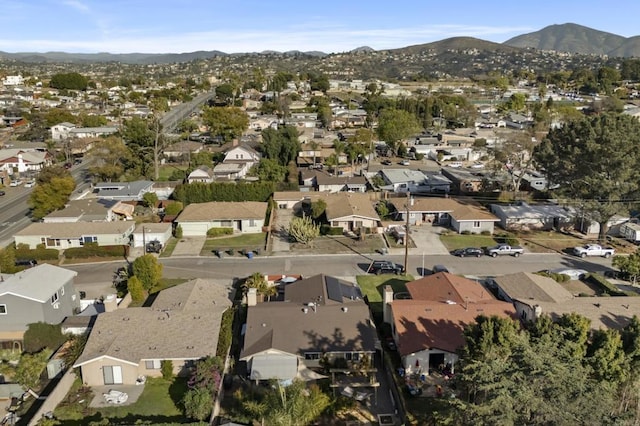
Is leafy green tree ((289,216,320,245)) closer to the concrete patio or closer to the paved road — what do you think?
the paved road

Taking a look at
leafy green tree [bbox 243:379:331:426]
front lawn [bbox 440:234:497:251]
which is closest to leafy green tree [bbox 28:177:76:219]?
leafy green tree [bbox 243:379:331:426]

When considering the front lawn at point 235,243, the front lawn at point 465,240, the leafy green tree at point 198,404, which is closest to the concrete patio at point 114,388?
the leafy green tree at point 198,404

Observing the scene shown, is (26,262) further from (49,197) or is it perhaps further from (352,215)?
(352,215)

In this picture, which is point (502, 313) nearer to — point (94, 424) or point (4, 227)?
point (94, 424)

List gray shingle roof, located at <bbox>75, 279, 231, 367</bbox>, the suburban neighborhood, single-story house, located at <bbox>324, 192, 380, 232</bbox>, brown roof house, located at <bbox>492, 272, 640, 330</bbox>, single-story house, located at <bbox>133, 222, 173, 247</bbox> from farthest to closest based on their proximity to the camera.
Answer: single-story house, located at <bbox>324, 192, 380, 232</bbox>
single-story house, located at <bbox>133, 222, 173, 247</bbox>
brown roof house, located at <bbox>492, 272, 640, 330</bbox>
gray shingle roof, located at <bbox>75, 279, 231, 367</bbox>
the suburban neighborhood

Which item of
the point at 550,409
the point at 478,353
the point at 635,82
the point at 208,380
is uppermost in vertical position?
the point at 635,82

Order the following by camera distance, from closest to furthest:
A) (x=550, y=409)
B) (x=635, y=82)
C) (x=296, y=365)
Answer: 1. (x=550, y=409)
2. (x=296, y=365)
3. (x=635, y=82)

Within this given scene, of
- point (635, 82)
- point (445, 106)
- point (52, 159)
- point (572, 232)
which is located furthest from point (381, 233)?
point (635, 82)
